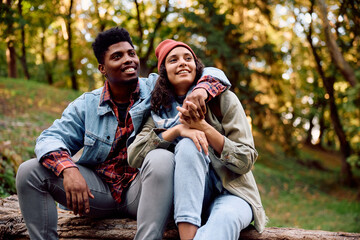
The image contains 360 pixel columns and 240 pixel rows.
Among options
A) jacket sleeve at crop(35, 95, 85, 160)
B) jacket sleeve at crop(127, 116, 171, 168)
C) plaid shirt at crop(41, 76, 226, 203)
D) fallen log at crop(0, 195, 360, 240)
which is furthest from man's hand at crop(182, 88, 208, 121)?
jacket sleeve at crop(35, 95, 85, 160)

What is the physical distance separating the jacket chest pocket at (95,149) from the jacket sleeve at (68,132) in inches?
5.0

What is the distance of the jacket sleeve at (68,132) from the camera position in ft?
8.50

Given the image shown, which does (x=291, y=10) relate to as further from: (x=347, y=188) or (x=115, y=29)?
(x=115, y=29)

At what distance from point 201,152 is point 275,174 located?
10.5 meters

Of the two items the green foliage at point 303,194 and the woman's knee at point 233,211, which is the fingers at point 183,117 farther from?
the green foliage at point 303,194

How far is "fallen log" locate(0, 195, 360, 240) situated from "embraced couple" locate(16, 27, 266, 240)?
0.10 m

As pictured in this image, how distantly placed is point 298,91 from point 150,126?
18.8 meters

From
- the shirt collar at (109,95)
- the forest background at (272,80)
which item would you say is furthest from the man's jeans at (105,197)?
the forest background at (272,80)

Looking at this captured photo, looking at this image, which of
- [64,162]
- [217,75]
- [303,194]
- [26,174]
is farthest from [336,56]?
[26,174]

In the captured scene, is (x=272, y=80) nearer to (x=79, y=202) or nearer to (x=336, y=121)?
(x=336, y=121)

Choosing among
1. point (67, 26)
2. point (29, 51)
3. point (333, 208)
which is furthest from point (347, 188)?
point (29, 51)

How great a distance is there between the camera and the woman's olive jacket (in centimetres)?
230

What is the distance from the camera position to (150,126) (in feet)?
8.68

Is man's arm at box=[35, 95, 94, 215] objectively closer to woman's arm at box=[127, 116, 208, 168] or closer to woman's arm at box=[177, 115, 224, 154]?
woman's arm at box=[127, 116, 208, 168]
